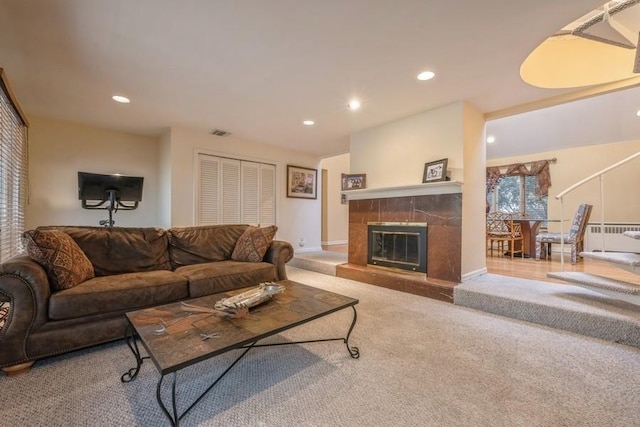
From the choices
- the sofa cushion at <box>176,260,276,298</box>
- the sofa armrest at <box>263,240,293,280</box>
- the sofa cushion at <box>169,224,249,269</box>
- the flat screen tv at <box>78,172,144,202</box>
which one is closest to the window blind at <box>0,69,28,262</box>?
the flat screen tv at <box>78,172,144,202</box>

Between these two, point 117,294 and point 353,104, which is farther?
point 353,104

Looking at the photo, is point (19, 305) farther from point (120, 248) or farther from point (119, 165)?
point (119, 165)

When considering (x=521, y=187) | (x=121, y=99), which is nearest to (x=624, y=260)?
(x=121, y=99)

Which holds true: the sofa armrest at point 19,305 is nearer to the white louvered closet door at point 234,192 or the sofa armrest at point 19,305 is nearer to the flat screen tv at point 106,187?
the flat screen tv at point 106,187

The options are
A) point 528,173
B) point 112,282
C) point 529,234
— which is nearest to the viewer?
point 112,282

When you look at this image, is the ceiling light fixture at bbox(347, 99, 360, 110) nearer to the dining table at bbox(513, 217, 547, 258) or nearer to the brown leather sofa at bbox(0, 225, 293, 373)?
the brown leather sofa at bbox(0, 225, 293, 373)

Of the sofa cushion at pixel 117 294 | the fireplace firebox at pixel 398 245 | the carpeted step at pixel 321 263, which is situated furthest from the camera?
the carpeted step at pixel 321 263

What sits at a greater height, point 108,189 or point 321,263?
point 108,189

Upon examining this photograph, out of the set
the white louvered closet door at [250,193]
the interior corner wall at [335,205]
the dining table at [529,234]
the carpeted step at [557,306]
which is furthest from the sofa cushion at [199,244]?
the dining table at [529,234]

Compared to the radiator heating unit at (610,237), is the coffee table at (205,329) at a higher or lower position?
lower

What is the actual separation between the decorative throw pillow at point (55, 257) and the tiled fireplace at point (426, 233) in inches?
119

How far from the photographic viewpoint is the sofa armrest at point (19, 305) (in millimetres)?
1595

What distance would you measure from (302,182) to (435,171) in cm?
309

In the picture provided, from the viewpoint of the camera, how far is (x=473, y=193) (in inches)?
133
